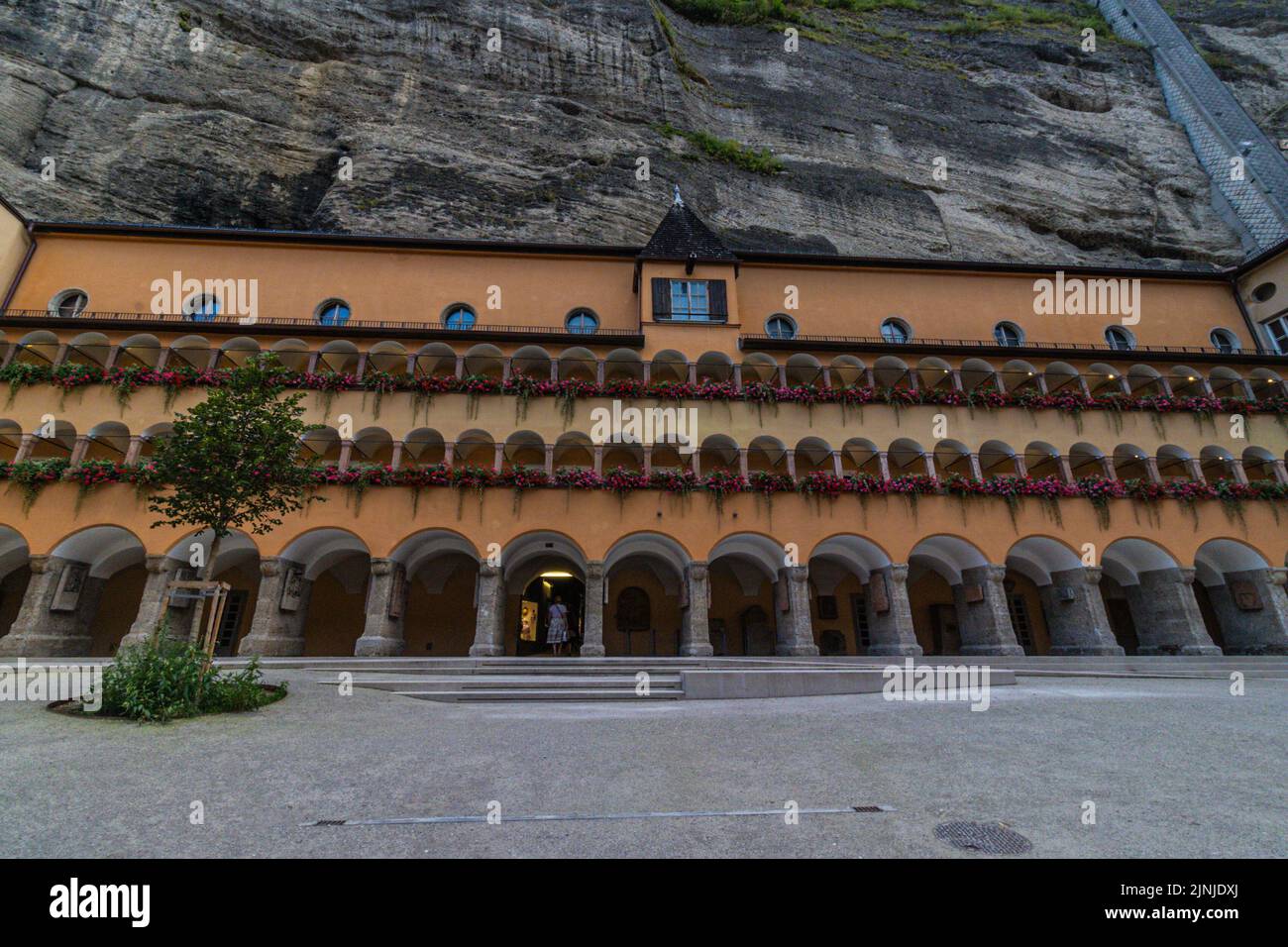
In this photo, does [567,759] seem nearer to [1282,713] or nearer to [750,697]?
[750,697]

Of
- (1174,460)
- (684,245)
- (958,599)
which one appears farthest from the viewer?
(684,245)

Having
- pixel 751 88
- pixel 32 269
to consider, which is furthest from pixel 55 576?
pixel 751 88

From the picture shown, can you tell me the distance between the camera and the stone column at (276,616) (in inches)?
700

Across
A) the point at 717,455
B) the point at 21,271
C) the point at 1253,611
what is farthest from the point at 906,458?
the point at 21,271

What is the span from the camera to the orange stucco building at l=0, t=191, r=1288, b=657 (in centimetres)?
1944

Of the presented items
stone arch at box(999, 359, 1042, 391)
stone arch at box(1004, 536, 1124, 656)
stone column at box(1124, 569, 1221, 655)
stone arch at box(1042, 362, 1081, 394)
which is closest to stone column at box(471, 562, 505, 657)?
stone arch at box(1004, 536, 1124, 656)

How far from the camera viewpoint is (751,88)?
134ft

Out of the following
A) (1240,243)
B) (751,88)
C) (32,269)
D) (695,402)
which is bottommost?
(695,402)

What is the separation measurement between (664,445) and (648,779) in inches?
695

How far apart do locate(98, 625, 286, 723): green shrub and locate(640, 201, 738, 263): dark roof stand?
→ 20.3 meters

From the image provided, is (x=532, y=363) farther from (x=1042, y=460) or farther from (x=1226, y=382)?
(x=1226, y=382)

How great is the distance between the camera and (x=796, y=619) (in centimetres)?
1942

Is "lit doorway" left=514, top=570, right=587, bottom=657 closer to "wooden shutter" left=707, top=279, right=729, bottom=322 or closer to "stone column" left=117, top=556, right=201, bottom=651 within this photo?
"stone column" left=117, top=556, right=201, bottom=651

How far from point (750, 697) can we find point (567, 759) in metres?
5.96
